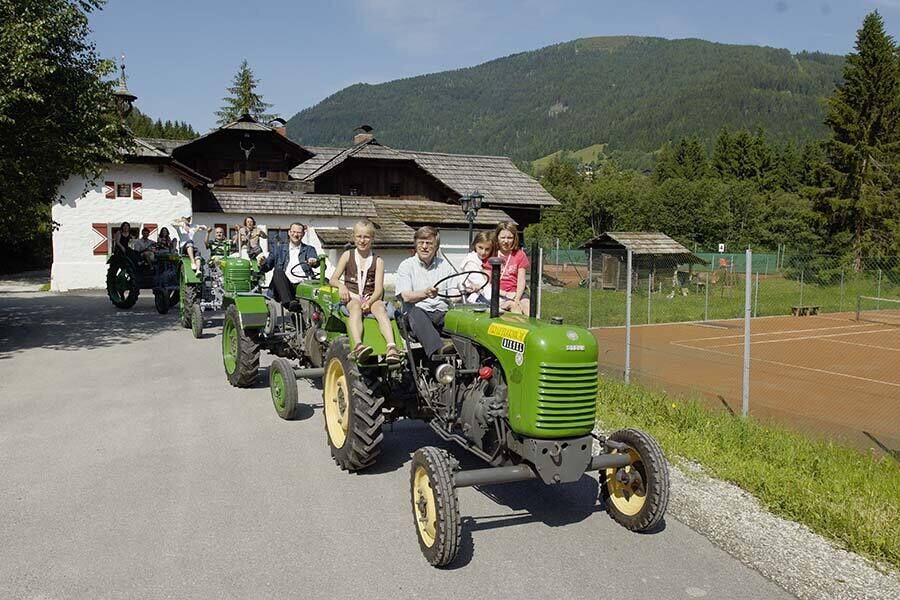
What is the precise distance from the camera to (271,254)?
971 centimetres

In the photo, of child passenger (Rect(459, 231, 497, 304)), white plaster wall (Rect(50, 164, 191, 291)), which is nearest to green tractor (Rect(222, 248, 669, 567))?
child passenger (Rect(459, 231, 497, 304))

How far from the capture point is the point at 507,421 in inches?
180

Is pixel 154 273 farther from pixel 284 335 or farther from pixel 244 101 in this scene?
pixel 244 101

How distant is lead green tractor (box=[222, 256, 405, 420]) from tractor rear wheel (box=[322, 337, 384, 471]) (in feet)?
2.07

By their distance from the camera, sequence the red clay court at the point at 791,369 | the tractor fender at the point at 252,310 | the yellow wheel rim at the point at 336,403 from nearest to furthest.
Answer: the yellow wheel rim at the point at 336,403 → the tractor fender at the point at 252,310 → the red clay court at the point at 791,369

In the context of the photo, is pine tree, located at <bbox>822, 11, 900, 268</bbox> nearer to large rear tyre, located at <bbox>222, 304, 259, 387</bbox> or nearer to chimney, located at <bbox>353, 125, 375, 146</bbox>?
chimney, located at <bbox>353, 125, 375, 146</bbox>

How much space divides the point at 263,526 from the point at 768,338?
55.1ft

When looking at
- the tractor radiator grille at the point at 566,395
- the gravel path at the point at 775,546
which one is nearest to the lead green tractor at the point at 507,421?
the tractor radiator grille at the point at 566,395

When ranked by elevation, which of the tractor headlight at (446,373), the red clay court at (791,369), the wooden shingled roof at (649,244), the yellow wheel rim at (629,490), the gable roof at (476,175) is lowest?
the red clay court at (791,369)

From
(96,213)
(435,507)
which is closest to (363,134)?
(96,213)

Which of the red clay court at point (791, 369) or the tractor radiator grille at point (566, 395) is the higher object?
the tractor radiator grille at point (566, 395)

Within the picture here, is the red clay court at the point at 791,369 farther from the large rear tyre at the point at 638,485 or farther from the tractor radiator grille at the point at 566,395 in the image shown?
the tractor radiator grille at the point at 566,395

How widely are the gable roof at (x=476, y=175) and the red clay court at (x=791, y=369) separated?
48.7 ft

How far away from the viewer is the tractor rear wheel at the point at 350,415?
5.52 metres
